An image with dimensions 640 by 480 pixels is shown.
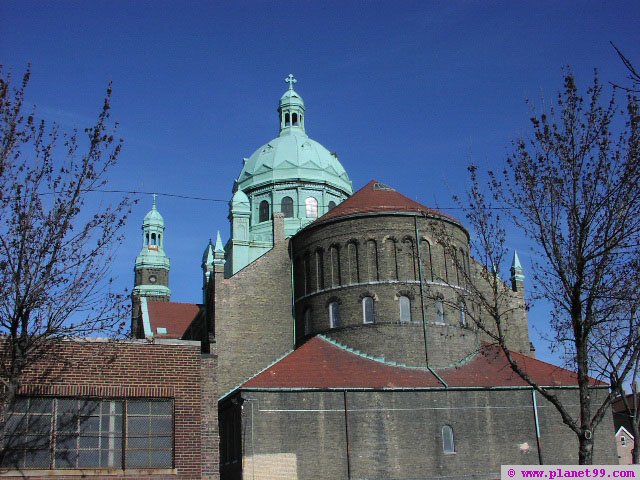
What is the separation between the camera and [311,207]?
5259cm

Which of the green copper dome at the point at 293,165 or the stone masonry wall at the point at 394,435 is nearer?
the stone masonry wall at the point at 394,435

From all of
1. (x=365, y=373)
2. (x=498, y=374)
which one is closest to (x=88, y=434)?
(x=365, y=373)

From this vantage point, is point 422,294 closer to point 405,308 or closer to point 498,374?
point 405,308

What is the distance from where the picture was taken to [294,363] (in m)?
34.2

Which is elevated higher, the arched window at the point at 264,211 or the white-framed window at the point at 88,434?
the arched window at the point at 264,211

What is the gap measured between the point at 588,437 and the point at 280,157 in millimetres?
39271

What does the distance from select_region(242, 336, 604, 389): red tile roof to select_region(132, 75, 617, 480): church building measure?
86 mm

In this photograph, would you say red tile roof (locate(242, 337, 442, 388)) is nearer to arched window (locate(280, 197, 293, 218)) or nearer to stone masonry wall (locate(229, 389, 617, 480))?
stone masonry wall (locate(229, 389, 617, 480))

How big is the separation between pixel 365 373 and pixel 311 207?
793 inches

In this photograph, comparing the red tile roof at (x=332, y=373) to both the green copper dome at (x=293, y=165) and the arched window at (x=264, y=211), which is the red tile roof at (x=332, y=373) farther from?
the green copper dome at (x=293, y=165)

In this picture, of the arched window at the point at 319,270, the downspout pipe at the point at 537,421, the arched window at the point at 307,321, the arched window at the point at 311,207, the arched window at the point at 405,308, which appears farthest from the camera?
the arched window at the point at 311,207

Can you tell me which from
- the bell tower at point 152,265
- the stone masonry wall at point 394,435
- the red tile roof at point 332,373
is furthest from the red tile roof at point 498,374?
the bell tower at point 152,265

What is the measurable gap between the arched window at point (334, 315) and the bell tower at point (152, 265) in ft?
105

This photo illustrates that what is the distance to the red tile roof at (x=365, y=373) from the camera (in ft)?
108
